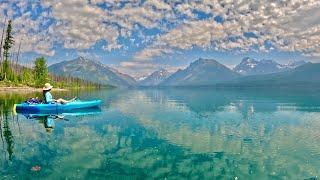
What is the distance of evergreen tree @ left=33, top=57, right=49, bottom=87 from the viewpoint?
184000 millimetres

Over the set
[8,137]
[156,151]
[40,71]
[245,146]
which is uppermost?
[40,71]

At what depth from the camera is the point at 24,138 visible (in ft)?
118

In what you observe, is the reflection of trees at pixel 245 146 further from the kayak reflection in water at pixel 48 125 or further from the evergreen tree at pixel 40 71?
the evergreen tree at pixel 40 71

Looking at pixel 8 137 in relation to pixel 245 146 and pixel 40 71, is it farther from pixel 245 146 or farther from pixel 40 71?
pixel 40 71

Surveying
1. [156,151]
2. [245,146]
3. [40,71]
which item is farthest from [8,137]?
[40,71]

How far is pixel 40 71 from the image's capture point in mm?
188875

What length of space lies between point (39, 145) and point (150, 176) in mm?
14804

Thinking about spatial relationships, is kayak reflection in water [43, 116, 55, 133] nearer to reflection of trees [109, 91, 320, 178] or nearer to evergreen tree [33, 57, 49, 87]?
reflection of trees [109, 91, 320, 178]

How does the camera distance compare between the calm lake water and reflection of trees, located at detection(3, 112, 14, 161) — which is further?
reflection of trees, located at detection(3, 112, 14, 161)

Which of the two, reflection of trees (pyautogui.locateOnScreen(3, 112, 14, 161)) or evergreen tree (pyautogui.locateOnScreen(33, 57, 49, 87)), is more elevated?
evergreen tree (pyautogui.locateOnScreen(33, 57, 49, 87))

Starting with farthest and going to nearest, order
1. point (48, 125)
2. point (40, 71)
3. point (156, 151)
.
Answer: point (40, 71) → point (48, 125) → point (156, 151)

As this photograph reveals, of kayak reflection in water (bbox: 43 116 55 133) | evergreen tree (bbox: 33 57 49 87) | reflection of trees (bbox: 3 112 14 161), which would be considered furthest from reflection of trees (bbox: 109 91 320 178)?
evergreen tree (bbox: 33 57 49 87)

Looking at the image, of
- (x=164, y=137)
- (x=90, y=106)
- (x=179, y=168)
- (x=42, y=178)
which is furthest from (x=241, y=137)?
(x=90, y=106)

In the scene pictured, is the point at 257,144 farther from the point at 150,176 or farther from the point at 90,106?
the point at 90,106
